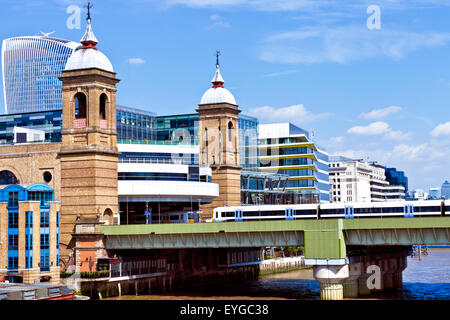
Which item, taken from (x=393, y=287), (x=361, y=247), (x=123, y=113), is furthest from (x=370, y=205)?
(x=123, y=113)

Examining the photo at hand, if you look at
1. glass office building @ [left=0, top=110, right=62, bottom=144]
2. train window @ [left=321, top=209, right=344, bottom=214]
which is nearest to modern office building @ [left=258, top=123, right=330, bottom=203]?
glass office building @ [left=0, top=110, right=62, bottom=144]

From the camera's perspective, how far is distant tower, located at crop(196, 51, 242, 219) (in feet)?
427

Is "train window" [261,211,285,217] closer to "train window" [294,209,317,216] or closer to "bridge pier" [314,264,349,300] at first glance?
"train window" [294,209,317,216]

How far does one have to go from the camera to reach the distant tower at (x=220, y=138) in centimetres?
13012

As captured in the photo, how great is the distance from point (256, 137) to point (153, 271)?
89.4 meters

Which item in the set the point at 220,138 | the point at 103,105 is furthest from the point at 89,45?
the point at 220,138

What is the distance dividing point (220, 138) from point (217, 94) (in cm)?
827

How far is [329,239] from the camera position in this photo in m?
79.2

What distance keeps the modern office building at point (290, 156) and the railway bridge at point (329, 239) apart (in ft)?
292

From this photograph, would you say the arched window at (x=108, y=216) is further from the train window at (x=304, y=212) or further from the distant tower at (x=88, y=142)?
the train window at (x=304, y=212)

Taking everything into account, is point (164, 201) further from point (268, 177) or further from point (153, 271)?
point (268, 177)

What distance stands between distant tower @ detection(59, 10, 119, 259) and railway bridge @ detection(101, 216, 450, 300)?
554 cm

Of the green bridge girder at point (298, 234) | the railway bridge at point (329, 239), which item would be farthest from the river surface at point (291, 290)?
the green bridge girder at point (298, 234)

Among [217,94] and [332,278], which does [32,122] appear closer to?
[217,94]
